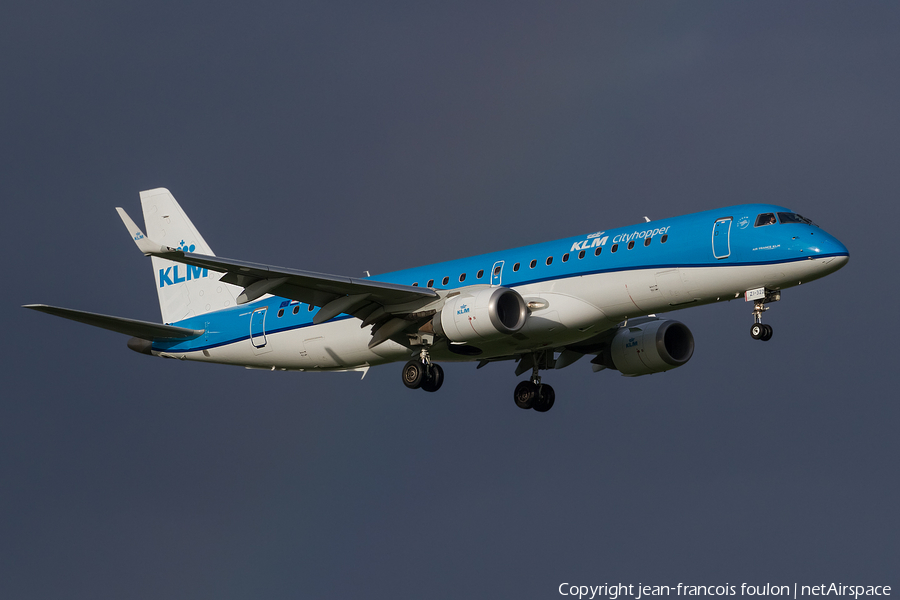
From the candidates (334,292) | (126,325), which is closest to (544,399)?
(334,292)

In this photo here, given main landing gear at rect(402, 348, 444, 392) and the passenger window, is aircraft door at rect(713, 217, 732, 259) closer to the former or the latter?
the passenger window

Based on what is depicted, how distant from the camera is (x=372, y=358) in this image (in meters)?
40.4

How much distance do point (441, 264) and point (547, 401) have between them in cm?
665

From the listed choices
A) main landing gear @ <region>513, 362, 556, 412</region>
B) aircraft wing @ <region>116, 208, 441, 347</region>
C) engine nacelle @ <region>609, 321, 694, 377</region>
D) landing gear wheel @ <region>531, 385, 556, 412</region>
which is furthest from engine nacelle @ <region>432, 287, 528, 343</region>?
landing gear wheel @ <region>531, 385, 556, 412</region>

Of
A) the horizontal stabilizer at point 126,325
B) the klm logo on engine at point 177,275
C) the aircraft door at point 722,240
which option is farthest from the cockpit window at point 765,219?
the klm logo on engine at point 177,275

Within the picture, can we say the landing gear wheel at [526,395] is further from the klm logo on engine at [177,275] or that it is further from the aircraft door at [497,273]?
the klm logo on engine at [177,275]

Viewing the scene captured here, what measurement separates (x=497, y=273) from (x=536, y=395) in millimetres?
6312

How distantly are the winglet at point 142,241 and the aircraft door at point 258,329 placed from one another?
27.5 ft

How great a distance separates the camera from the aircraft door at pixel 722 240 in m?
34.0

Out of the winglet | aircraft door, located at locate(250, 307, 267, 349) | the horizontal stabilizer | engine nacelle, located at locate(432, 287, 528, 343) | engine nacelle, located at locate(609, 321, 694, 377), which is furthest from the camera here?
aircraft door, located at locate(250, 307, 267, 349)

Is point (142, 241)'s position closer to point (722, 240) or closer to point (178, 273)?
point (178, 273)

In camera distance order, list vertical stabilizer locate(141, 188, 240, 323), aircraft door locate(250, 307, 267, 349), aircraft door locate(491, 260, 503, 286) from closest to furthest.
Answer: aircraft door locate(491, 260, 503, 286)
aircraft door locate(250, 307, 267, 349)
vertical stabilizer locate(141, 188, 240, 323)

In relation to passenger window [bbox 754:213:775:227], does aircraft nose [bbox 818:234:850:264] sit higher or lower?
lower

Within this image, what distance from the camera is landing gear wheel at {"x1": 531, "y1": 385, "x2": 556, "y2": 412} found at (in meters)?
42.3
